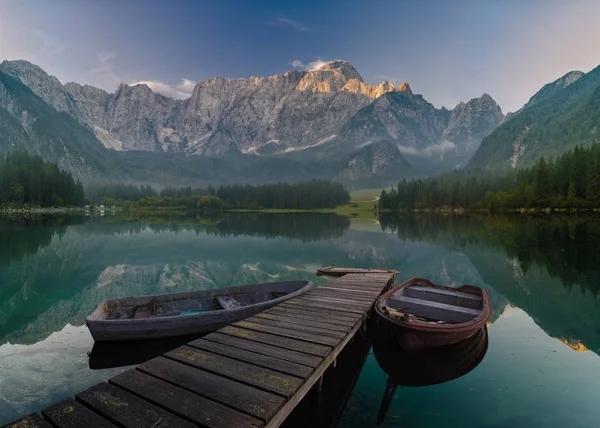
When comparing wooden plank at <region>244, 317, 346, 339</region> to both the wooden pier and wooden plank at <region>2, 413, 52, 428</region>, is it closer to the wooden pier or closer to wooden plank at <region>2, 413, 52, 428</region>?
the wooden pier

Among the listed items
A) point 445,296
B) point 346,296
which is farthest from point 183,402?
point 445,296

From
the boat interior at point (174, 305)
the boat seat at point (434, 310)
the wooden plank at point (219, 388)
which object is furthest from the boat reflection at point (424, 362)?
the boat interior at point (174, 305)

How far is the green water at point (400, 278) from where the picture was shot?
11.4 m

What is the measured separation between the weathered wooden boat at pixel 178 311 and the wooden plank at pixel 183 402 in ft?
23.5

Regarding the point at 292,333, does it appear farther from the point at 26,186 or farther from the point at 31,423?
the point at 26,186

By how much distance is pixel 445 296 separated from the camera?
20.2 meters

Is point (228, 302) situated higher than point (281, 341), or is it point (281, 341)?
point (281, 341)

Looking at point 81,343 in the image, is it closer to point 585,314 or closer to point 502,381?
point 502,381

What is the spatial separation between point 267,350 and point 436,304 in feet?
35.9

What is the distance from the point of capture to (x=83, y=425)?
6.71 metres

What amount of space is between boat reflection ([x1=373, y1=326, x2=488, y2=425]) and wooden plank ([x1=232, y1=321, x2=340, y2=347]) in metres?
2.73

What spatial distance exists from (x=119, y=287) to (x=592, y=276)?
4309 centimetres

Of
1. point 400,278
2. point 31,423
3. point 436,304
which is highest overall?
point 31,423

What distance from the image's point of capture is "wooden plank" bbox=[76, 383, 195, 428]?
6812 millimetres
